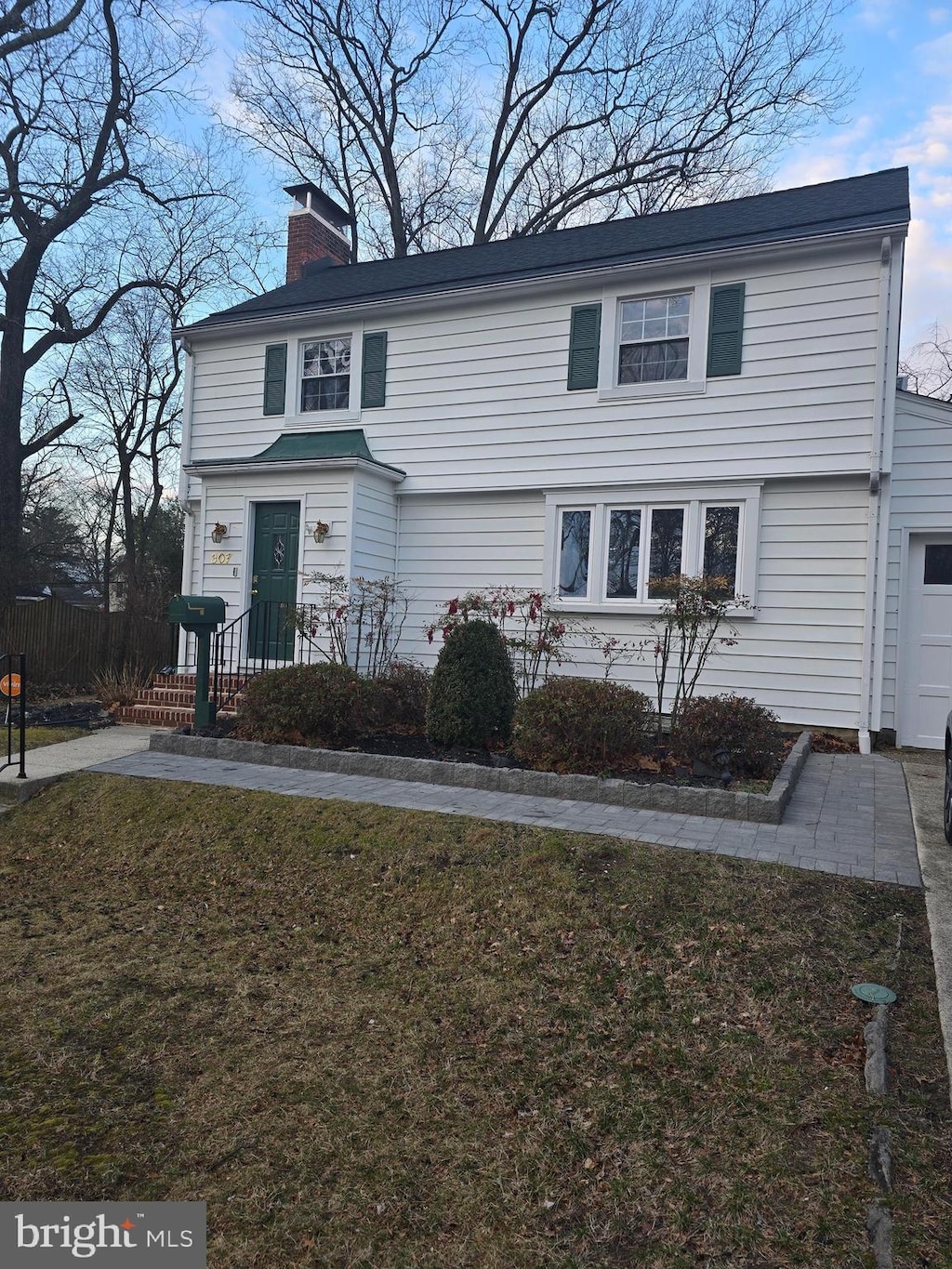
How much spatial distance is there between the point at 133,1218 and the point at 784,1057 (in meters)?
2.29

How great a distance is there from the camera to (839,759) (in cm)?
873

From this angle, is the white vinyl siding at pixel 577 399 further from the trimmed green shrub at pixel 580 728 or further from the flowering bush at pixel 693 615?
the trimmed green shrub at pixel 580 728

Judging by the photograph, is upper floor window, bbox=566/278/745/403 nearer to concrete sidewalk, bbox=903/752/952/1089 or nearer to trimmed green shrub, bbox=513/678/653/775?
trimmed green shrub, bbox=513/678/653/775

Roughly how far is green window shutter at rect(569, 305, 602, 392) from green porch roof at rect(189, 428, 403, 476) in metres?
2.74

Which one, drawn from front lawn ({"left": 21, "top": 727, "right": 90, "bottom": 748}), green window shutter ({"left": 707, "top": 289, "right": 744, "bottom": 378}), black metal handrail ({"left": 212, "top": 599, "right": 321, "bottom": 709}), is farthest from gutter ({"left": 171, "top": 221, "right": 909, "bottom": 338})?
front lawn ({"left": 21, "top": 727, "right": 90, "bottom": 748})

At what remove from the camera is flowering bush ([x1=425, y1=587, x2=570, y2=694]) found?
31.4ft

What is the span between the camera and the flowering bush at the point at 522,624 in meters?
9.56

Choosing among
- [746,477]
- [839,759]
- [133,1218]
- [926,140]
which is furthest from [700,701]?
[926,140]

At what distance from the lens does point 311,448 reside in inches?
485

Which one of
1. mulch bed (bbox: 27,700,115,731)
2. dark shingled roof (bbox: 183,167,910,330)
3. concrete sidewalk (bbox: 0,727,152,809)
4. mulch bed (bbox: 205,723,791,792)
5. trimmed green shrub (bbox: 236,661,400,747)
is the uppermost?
dark shingled roof (bbox: 183,167,910,330)

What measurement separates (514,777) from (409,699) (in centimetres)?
242

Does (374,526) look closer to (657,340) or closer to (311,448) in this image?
(311,448)

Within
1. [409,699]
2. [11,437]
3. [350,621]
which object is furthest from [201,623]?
[11,437]

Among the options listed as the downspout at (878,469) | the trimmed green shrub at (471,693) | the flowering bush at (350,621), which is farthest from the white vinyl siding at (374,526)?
the downspout at (878,469)
